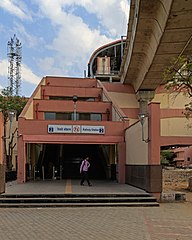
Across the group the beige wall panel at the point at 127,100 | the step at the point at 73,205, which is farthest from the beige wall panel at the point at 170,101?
the step at the point at 73,205

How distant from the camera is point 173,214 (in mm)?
13023

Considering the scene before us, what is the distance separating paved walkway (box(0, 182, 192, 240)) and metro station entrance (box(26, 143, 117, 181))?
13634 mm

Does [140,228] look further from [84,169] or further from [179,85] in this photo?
[84,169]

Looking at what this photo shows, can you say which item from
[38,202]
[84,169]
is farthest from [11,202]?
[84,169]

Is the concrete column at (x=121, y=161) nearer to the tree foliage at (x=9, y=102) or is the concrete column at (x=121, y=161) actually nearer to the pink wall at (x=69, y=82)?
the tree foliage at (x=9, y=102)

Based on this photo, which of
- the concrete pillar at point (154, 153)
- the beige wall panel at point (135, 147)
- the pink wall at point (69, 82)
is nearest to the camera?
the concrete pillar at point (154, 153)

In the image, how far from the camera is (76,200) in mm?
15320

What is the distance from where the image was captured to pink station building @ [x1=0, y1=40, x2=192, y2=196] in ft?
59.3

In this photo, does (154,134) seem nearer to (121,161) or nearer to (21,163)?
(121,161)

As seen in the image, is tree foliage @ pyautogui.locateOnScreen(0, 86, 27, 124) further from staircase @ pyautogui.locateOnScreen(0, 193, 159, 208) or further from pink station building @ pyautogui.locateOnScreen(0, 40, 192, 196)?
staircase @ pyautogui.locateOnScreen(0, 193, 159, 208)

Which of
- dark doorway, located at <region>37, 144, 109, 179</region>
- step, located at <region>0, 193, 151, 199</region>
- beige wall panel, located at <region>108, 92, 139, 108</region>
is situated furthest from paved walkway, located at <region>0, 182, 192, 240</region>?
beige wall panel, located at <region>108, 92, 139, 108</region>

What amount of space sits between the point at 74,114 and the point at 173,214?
20044 mm

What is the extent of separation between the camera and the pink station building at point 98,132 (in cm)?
1806

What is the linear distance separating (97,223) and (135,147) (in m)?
9.99
